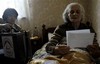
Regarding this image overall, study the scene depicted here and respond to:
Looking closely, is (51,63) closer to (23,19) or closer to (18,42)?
(18,42)

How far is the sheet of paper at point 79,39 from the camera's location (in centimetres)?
143

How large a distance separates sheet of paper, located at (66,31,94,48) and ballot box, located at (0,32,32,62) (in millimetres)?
487

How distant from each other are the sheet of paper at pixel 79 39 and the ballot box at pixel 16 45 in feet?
1.60

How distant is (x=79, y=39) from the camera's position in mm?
1461

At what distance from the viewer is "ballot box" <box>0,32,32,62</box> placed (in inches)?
40.3

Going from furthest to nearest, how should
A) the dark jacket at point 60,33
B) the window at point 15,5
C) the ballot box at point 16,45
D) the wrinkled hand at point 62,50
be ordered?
1. the window at point 15,5
2. the dark jacket at point 60,33
3. the wrinkled hand at point 62,50
4. the ballot box at point 16,45

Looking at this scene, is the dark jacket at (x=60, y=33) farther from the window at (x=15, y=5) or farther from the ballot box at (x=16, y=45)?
the window at (x=15, y=5)

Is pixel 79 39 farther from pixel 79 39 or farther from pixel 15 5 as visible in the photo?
pixel 15 5

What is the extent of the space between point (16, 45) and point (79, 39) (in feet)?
1.96

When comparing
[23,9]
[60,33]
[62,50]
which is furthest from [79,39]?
[23,9]

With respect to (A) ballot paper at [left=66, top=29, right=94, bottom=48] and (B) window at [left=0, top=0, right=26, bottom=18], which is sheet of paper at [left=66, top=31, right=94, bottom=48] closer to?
(A) ballot paper at [left=66, top=29, right=94, bottom=48]

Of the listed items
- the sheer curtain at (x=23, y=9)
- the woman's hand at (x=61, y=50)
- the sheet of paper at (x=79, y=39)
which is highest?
the sheer curtain at (x=23, y=9)

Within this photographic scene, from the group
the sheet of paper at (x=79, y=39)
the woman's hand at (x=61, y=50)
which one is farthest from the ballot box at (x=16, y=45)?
the sheet of paper at (x=79, y=39)

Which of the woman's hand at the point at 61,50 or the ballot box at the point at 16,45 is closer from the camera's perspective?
the ballot box at the point at 16,45
